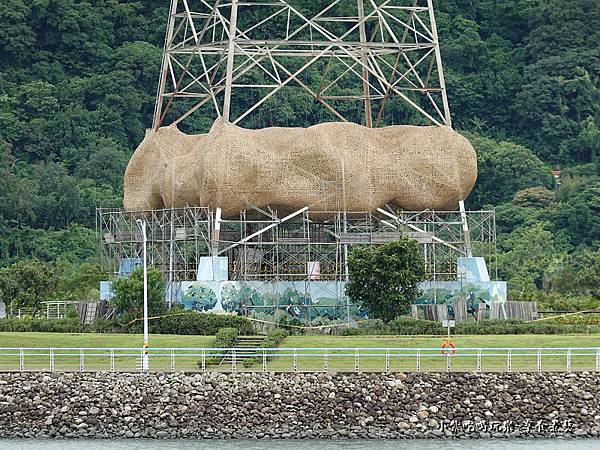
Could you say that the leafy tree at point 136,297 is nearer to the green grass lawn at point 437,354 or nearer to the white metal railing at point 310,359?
the green grass lawn at point 437,354

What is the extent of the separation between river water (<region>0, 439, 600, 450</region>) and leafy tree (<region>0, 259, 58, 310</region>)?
3011 centimetres

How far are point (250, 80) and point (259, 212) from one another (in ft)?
155

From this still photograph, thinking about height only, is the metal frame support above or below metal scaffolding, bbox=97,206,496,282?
above

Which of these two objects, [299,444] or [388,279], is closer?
[299,444]

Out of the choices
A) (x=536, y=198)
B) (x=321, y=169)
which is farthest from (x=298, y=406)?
(x=536, y=198)

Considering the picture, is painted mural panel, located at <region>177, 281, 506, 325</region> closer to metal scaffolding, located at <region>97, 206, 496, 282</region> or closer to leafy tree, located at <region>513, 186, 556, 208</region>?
metal scaffolding, located at <region>97, 206, 496, 282</region>

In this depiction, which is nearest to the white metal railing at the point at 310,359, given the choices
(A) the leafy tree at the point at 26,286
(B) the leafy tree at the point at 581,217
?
(A) the leafy tree at the point at 26,286

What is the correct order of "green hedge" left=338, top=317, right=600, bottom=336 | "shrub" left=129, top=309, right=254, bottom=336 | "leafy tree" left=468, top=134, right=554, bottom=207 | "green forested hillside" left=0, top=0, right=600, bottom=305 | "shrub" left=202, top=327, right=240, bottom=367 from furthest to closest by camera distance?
"leafy tree" left=468, top=134, right=554, bottom=207 → "green forested hillside" left=0, top=0, right=600, bottom=305 → "shrub" left=129, top=309, right=254, bottom=336 → "green hedge" left=338, top=317, right=600, bottom=336 → "shrub" left=202, top=327, right=240, bottom=367

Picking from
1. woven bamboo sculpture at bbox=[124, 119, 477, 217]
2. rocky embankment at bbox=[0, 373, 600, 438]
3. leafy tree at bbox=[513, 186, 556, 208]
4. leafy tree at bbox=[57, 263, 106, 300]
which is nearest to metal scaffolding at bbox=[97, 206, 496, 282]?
woven bamboo sculpture at bbox=[124, 119, 477, 217]

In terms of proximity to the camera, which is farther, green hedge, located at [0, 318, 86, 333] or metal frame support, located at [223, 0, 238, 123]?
metal frame support, located at [223, 0, 238, 123]

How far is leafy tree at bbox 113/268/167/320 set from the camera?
251 ft

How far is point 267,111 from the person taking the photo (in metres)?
133

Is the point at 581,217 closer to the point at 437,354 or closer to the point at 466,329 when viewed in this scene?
the point at 466,329

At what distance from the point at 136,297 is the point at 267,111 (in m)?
57.8
